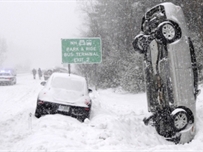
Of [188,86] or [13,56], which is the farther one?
[13,56]

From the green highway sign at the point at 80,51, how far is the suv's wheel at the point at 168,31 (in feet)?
34.7

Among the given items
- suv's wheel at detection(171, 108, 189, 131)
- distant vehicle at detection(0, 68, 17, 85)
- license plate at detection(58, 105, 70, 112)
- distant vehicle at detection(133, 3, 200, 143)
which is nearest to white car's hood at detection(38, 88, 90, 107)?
license plate at detection(58, 105, 70, 112)

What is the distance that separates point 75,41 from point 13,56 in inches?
5944

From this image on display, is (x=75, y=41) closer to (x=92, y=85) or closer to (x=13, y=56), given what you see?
(x=92, y=85)

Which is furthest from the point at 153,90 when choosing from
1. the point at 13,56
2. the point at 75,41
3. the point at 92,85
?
the point at 13,56

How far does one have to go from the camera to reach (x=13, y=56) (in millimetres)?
160000

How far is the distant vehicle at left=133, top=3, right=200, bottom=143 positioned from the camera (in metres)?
6.41

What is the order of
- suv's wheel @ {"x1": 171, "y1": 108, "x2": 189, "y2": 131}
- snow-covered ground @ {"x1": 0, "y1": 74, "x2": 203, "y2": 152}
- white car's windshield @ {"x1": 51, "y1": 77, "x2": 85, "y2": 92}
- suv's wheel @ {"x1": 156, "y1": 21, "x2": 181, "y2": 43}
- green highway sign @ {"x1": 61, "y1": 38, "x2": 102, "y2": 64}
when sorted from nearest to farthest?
snow-covered ground @ {"x1": 0, "y1": 74, "x2": 203, "y2": 152}
suv's wheel @ {"x1": 171, "y1": 108, "x2": 189, "y2": 131}
suv's wheel @ {"x1": 156, "y1": 21, "x2": 181, "y2": 43}
white car's windshield @ {"x1": 51, "y1": 77, "x2": 85, "y2": 92}
green highway sign @ {"x1": 61, "y1": 38, "x2": 102, "y2": 64}

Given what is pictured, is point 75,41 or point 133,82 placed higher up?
point 75,41

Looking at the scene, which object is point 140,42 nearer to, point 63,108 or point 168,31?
point 168,31

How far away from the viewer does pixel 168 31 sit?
6.53 meters

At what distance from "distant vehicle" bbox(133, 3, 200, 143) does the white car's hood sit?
252cm

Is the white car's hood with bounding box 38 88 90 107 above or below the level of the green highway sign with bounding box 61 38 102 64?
below

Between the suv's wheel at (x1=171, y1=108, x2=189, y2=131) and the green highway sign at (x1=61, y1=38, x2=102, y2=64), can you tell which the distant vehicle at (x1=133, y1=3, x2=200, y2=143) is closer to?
the suv's wheel at (x1=171, y1=108, x2=189, y2=131)
